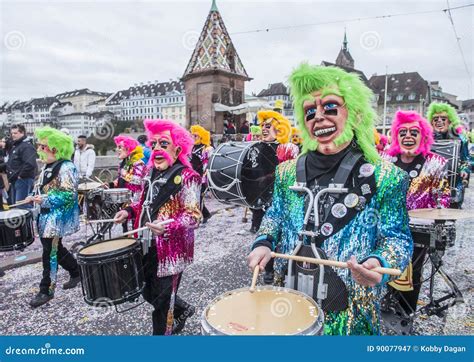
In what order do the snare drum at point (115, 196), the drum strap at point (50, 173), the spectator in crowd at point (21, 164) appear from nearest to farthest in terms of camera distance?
A: 1. the drum strap at point (50, 173)
2. the snare drum at point (115, 196)
3. the spectator in crowd at point (21, 164)

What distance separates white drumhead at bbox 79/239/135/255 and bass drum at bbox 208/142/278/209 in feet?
5.71

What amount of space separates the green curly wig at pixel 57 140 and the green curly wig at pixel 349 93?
320cm

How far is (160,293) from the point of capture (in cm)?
280

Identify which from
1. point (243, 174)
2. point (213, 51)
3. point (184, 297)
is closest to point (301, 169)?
point (243, 174)

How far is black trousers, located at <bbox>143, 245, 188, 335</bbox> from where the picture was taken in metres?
2.79

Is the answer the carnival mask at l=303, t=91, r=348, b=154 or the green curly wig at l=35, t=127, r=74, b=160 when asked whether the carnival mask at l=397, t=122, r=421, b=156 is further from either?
the green curly wig at l=35, t=127, r=74, b=160

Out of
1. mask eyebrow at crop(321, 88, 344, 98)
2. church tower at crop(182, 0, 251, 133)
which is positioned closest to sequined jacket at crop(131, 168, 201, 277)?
mask eyebrow at crop(321, 88, 344, 98)

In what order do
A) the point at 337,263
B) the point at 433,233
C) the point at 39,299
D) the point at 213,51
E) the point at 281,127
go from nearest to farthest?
the point at 337,263, the point at 433,233, the point at 39,299, the point at 281,127, the point at 213,51

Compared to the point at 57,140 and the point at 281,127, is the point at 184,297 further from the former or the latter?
the point at 281,127

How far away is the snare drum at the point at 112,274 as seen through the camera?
8.50 ft

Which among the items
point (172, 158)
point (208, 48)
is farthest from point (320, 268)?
point (208, 48)

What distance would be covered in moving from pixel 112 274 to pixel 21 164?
17.1 feet

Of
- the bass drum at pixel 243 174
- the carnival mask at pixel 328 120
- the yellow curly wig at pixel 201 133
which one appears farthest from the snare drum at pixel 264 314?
the yellow curly wig at pixel 201 133

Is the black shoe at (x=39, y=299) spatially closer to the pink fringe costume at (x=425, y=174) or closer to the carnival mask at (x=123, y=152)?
the carnival mask at (x=123, y=152)
